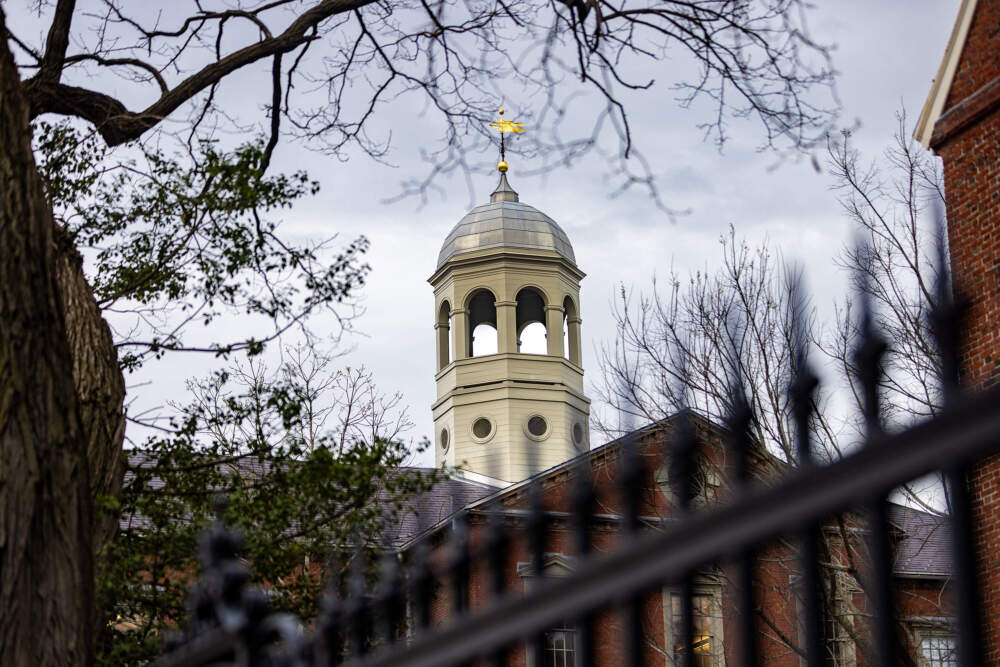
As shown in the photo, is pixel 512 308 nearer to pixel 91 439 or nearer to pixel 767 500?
pixel 91 439

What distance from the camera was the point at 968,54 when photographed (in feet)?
46.2

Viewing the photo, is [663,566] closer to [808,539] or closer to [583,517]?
[808,539]

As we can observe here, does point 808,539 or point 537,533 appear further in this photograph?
point 537,533

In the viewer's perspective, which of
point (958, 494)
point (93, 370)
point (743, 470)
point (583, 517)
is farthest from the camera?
point (93, 370)

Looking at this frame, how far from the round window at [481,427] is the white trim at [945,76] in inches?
1277

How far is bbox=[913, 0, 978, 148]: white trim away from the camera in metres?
14.3

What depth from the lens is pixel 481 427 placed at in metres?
46.6

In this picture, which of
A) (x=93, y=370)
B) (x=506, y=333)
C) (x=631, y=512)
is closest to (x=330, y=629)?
(x=631, y=512)

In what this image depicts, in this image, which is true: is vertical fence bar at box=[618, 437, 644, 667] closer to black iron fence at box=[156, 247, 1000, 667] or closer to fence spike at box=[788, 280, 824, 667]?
black iron fence at box=[156, 247, 1000, 667]

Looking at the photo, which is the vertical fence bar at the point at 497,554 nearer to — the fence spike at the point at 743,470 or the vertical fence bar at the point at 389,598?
the vertical fence bar at the point at 389,598

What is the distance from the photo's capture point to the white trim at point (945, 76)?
1427 cm

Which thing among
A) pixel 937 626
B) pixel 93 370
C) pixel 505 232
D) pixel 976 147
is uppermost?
pixel 505 232

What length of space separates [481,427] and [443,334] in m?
4.09

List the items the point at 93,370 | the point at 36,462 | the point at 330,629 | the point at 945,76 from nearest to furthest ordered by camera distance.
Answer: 1. the point at 330,629
2. the point at 36,462
3. the point at 93,370
4. the point at 945,76
